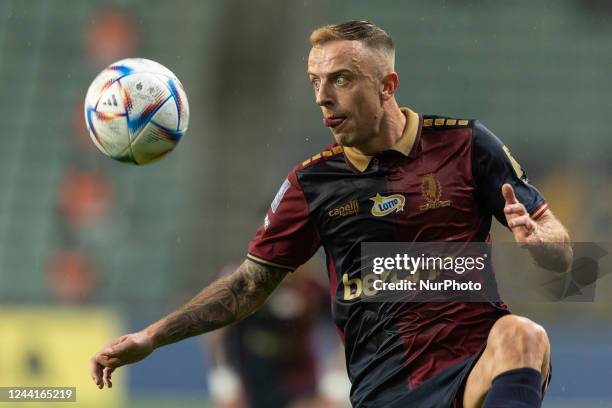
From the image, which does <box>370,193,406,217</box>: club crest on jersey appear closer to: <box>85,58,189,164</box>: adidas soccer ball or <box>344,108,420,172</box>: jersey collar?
<box>344,108,420,172</box>: jersey collar

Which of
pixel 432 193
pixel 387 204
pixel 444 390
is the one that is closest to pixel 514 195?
pixel 432 193

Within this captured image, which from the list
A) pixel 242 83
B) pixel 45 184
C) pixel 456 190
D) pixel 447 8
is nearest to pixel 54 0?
pixel 45 184

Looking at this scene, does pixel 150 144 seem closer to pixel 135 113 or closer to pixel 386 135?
pixel 135 113

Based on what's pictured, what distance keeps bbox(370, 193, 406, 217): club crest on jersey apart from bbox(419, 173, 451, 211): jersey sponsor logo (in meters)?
0.08

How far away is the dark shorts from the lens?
4.37 meters

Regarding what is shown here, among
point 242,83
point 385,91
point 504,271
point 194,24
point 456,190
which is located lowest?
point 504,271

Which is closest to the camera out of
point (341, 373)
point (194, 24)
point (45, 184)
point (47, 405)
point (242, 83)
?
point (341, 373)

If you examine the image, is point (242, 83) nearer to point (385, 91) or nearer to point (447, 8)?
point (447, 8)

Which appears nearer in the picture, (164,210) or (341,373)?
(341,373)

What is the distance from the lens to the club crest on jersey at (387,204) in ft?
15.4

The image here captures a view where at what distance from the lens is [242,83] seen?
14430 mm

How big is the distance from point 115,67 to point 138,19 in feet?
38.0

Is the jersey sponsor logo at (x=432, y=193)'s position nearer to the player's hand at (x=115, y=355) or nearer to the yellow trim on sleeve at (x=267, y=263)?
the yellow trim on sleeve at (x=267, y=263)

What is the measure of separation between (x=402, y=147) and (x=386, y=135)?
79 mm
